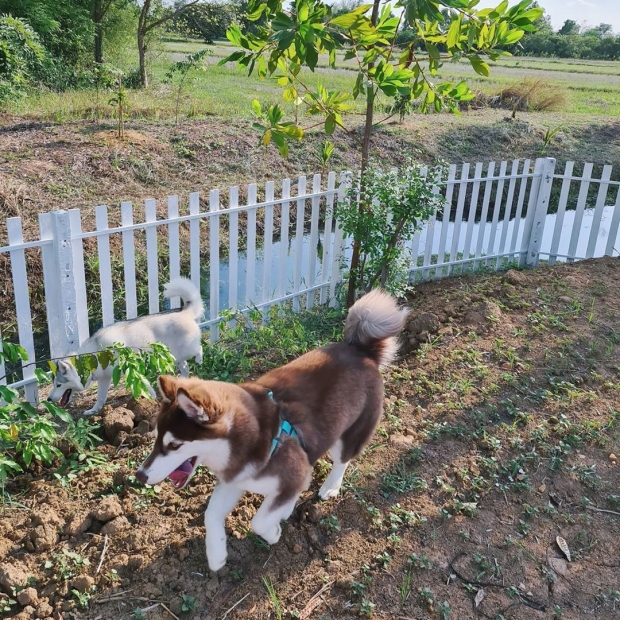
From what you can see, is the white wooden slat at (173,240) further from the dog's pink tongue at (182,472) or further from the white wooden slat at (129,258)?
the dog's pink tongue at (182,472)

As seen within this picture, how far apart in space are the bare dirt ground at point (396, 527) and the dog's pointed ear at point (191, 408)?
0.93 meters

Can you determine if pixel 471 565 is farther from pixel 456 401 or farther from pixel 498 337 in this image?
pixel 498 337

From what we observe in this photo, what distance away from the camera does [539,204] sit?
7.99m

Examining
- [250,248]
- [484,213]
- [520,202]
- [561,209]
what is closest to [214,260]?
[250,248]

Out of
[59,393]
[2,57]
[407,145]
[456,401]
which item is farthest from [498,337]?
[2,57]

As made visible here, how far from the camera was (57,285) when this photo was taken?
431 centimetres

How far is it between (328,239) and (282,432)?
3.79 metres

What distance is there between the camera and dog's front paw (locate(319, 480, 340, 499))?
3248 mm

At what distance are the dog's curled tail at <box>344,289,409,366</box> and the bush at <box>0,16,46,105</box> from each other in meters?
11.2

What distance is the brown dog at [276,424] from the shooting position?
2.36 metres

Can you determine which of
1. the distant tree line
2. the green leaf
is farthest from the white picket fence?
the distant tree line

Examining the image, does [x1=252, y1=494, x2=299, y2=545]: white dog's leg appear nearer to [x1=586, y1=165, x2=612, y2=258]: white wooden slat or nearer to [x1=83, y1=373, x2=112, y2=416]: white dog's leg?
[x1=83, y1=373, x2=112, y2=416]: white dog's leg

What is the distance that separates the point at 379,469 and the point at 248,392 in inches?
49.4

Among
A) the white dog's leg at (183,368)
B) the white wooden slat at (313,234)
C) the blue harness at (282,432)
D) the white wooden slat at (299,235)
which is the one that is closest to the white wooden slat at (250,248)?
the white wooden slat at (299,235)
